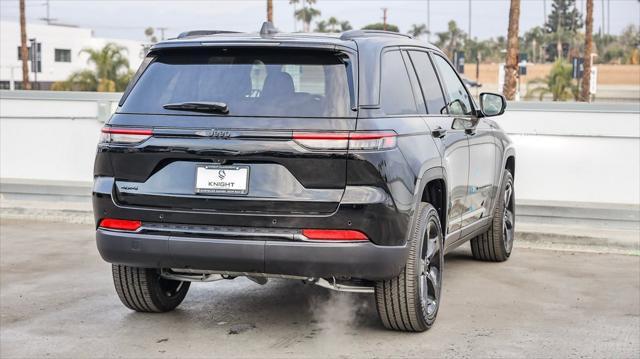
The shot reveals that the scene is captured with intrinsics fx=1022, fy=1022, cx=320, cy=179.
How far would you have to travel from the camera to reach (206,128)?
5.84m

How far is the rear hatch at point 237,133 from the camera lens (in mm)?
5676

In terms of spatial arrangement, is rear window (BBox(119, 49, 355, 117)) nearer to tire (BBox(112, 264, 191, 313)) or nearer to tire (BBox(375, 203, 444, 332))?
tire (BBox(375, 203, 444, 332))

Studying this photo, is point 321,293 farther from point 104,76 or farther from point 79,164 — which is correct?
point 104,76

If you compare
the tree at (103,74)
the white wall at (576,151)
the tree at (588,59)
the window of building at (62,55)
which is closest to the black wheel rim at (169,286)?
the white wall at (576,151)

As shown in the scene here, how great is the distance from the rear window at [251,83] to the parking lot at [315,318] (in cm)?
140

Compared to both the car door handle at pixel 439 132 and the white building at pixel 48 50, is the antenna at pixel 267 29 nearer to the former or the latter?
the car door handle at pixel 439 132

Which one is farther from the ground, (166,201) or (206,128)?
(206,128)

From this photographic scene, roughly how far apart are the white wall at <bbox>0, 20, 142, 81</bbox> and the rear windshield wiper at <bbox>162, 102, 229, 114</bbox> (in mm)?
78369

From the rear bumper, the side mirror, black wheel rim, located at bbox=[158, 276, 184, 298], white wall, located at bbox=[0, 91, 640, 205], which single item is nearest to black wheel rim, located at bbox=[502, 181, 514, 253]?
the side mirror

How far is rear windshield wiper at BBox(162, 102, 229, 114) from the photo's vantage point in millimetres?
5859

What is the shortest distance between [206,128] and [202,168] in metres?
0.23

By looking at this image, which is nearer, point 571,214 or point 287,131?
point 287,131

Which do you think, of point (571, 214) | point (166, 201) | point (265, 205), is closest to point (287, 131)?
point (265, 205)

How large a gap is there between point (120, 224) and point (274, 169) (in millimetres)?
1023
